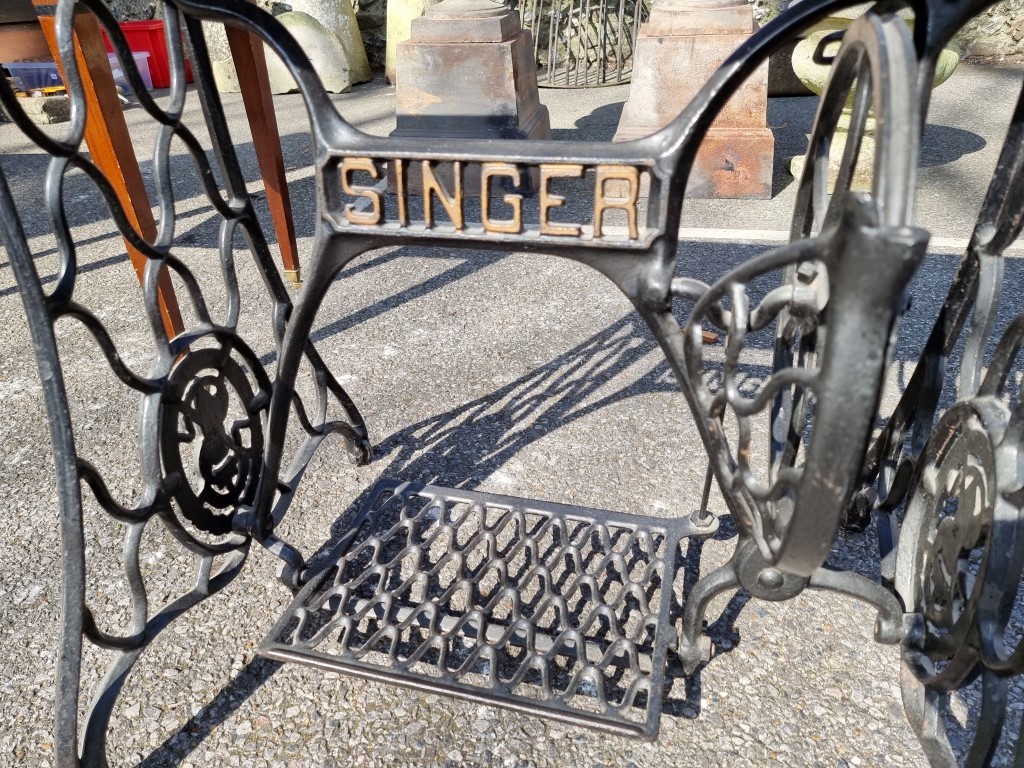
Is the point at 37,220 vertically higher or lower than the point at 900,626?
lower

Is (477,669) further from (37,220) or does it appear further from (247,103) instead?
(37,220)

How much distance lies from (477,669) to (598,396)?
1051 millimetres

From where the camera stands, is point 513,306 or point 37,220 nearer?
point 513,306

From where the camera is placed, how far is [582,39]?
674 cm

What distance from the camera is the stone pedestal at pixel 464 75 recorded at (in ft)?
12.3

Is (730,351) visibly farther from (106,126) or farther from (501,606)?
(106,126)

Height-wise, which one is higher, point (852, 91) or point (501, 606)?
point (852, 91)

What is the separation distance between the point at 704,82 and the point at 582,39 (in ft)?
11.5

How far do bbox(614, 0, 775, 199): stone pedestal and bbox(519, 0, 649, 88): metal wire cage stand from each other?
2915 millimetres

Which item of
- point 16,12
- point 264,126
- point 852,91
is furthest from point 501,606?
point 852,91

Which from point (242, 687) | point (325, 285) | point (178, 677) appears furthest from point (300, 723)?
point (325, 285)

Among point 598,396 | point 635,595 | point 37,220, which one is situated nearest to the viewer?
point 635,595

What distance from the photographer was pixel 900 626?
4.01ft

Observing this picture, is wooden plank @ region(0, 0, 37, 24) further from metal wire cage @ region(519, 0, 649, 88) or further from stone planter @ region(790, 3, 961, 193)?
metal wire cage @ region(519, 0, 649, 88)
